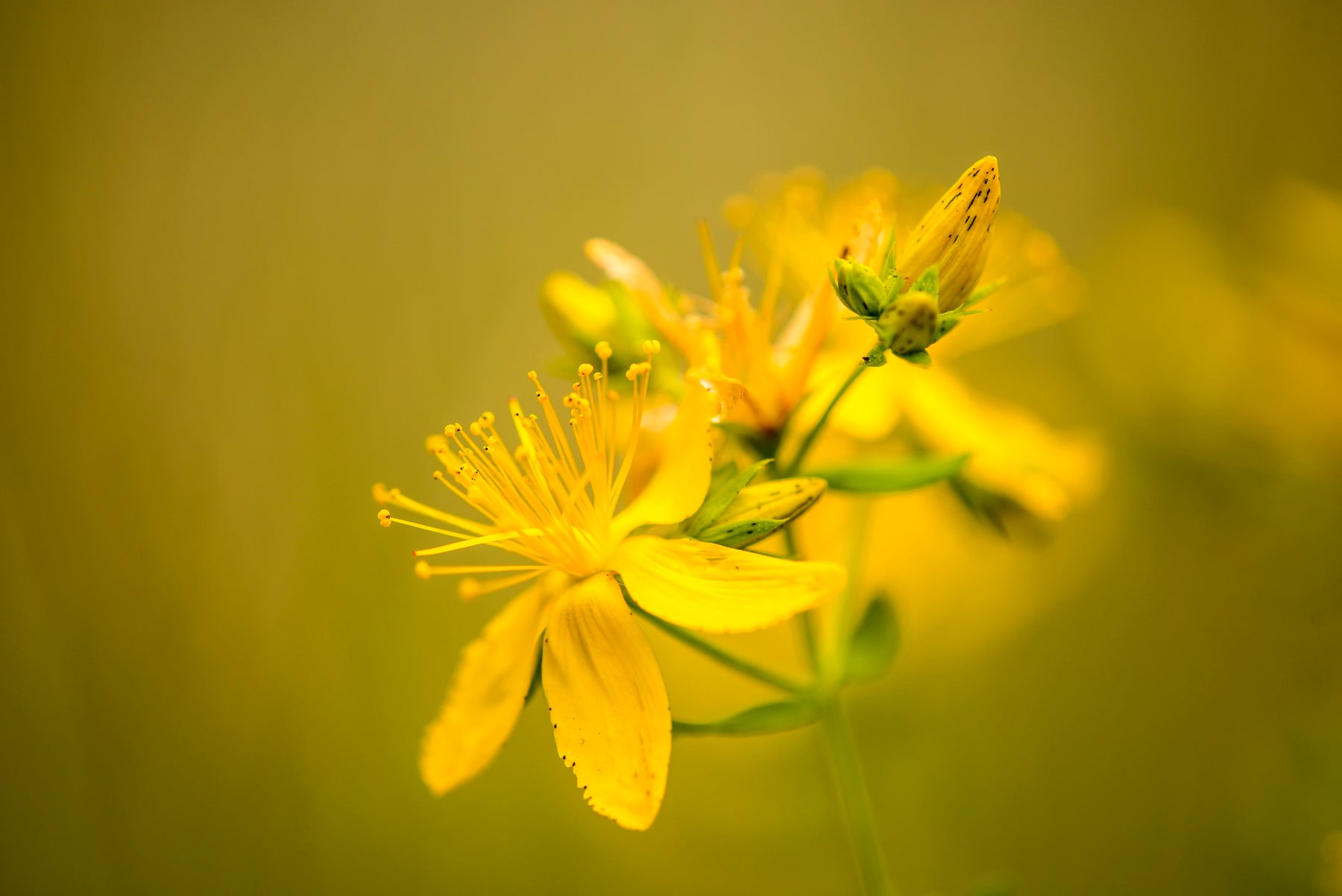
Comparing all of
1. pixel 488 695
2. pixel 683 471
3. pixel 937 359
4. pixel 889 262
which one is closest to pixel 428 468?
pixel 937 359

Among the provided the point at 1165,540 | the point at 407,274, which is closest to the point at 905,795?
the point at 1165,540

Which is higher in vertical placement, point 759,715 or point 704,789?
point 759,715

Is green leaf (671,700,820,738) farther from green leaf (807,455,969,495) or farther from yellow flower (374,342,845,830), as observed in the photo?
green leaf (807,455,969,495)

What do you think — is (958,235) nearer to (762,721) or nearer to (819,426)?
(819,426)

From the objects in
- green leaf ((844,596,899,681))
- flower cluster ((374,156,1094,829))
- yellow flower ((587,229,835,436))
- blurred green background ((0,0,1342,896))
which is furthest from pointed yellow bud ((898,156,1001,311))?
blurred green background ((0,0,1342,896))

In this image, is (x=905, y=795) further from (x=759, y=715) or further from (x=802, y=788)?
(x=759, y=715)

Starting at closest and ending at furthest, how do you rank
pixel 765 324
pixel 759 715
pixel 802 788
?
1. pixel 759 715
2. pixel 765 324
3. pixel 802 788
